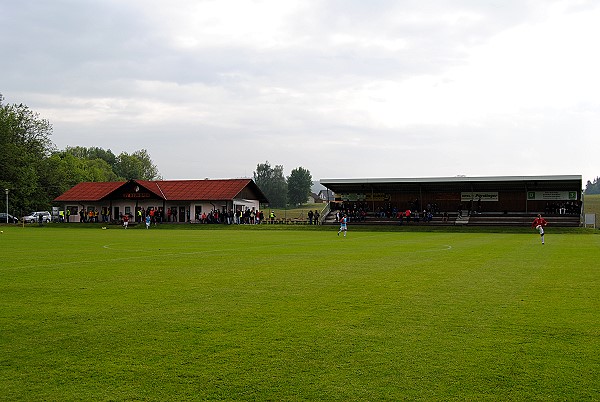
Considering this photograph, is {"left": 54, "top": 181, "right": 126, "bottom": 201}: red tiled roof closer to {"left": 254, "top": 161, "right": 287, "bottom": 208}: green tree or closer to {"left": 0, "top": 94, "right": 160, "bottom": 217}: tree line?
{"left": 0, "top": 94, "right": 160, "bottom": 217}: tree line

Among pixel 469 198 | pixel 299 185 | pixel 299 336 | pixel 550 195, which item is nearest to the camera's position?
pixel 299 336

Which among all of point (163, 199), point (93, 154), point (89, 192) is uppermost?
point (93, 154)

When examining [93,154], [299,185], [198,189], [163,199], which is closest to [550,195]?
[198,189]

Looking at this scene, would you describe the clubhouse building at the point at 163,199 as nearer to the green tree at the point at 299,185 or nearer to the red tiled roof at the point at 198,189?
the red tiled roof at the point at 198,189

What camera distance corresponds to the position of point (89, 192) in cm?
7650

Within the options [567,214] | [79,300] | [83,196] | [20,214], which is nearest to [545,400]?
[79,300]

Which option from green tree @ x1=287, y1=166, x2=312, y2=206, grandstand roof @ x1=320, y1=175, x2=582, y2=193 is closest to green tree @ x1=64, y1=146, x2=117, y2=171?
green tree @ x1=287, y1=166, x2=312, y2=206

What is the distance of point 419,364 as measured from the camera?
6.80 meters

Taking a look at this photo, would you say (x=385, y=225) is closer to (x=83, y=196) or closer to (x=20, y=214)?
(x=83, y=196)

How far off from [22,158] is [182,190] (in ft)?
90.6

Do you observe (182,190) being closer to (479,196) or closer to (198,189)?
(198,189)

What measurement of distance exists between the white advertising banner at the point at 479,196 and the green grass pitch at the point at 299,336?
50854mm

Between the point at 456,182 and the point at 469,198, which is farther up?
the point at 456,182

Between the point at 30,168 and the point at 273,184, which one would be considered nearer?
the point at 30,168
